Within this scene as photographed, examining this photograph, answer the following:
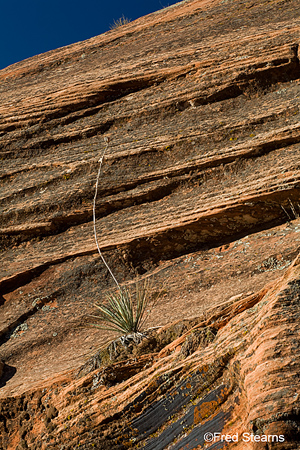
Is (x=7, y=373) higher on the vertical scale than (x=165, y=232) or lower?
lower

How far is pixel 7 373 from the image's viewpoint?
7.29 metres

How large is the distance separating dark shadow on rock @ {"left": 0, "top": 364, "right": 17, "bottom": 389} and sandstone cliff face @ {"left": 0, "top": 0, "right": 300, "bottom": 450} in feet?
0.12

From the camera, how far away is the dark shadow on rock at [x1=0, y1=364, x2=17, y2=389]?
23.1 ft

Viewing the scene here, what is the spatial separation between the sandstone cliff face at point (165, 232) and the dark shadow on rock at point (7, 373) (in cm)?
4

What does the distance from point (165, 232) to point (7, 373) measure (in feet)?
12.7

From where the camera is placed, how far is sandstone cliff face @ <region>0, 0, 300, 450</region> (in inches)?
153

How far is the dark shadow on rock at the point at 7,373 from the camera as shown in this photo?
7.05 m

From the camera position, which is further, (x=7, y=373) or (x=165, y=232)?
(x=165, y=232)

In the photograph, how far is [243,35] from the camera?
34.6ft

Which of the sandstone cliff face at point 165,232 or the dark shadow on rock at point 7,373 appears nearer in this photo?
the sandstone cliff face at point 165,232

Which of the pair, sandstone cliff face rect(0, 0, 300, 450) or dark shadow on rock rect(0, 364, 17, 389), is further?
dark shadow on rock rect(0, 364, 17, 389)

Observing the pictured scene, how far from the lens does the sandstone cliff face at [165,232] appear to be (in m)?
3.88

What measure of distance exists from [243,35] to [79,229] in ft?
21.4

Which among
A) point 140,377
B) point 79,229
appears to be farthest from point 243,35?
point 140,377
